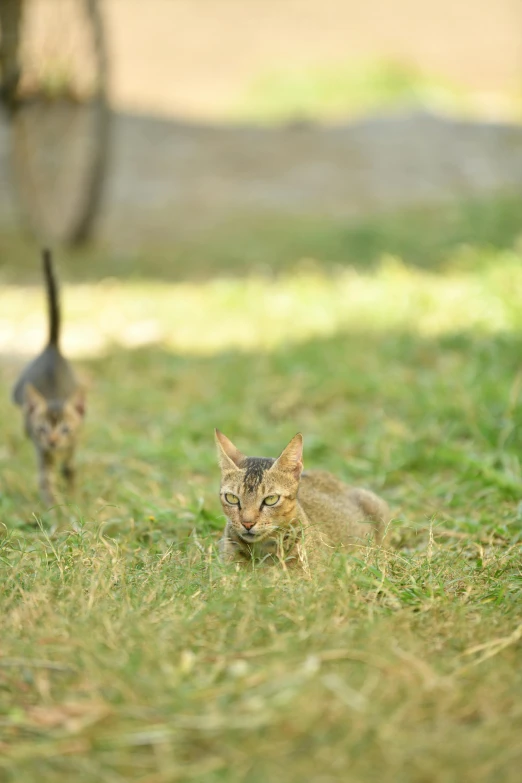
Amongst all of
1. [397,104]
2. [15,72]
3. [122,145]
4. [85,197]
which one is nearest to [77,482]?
[15,72]

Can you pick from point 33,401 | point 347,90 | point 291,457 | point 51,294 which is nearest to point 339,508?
point 291,457

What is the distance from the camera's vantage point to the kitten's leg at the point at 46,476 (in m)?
3.57

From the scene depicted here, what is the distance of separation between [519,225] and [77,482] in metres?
5.15

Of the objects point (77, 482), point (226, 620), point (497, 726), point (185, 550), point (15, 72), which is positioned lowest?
point (77, 482)

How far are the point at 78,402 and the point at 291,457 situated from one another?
49.3 inches

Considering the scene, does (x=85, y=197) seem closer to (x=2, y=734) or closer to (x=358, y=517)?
(x=358, y=517)

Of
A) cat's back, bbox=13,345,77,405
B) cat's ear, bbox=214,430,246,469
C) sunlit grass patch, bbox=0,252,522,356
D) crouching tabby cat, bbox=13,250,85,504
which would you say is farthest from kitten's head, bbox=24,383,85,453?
sunlit grass patch, bbox=0,252,522,356

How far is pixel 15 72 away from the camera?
705cm

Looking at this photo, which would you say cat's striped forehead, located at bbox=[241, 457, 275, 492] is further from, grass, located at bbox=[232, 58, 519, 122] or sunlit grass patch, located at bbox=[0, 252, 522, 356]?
grass, located at bbox=[232, 58, 519, 122]

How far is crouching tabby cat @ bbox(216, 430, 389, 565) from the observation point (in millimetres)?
2650

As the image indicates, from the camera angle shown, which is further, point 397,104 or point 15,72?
point 397,104

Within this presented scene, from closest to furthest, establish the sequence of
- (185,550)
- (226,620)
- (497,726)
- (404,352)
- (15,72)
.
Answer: (497,726), (226,620), (185,550), (404,352), (15,72)

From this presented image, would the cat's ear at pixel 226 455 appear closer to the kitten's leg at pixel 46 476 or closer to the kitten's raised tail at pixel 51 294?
the kitten's leg at pixel 46 476

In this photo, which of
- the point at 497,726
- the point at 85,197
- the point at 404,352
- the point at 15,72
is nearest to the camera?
the point at 497,726
